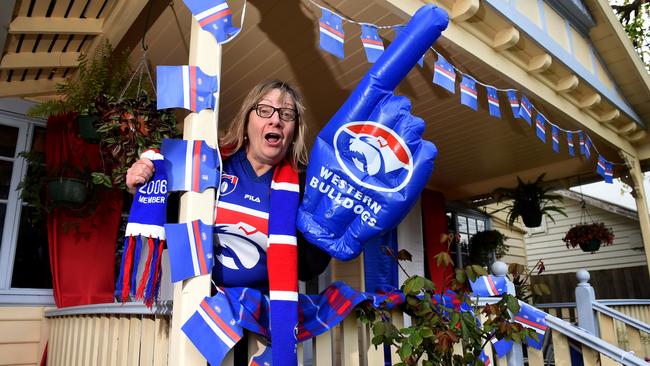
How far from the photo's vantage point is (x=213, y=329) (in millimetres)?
1324

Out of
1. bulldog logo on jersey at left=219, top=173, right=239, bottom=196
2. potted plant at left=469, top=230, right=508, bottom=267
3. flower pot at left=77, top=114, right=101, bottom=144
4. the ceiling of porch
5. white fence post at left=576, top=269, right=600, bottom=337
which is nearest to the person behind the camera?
bulldog logo on jersey at left=219, top=173, right=239, bottom=196

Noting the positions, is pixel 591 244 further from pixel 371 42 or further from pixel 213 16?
pixel 213 16

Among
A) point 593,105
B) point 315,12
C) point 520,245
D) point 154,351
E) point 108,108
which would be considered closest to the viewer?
point 154,351

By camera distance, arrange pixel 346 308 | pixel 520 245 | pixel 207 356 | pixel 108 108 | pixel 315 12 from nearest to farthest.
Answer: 1. pixel 207 356
2. pixel 346 308
3. pixel 108 108
4. pixel 315 12
5. pixel 520 245

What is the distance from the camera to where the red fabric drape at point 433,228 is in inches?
221

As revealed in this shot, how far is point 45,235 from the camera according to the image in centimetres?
333

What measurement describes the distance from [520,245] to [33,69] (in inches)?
313

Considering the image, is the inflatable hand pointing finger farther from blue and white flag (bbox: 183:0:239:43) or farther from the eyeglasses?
blue and white flag (bbox: 183:0:239:43)

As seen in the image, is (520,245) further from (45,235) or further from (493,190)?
(45,235)

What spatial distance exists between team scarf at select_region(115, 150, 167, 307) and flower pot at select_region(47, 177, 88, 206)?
1.70 m

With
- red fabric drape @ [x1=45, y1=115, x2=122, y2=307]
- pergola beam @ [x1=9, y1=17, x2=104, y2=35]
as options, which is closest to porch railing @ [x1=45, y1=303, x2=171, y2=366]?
red fabric drape @ [x1=45, y1=115, x2=122, y2=307]

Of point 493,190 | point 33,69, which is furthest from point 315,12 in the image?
point 493,190

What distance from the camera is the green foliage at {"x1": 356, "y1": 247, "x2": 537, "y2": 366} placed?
1.64 m

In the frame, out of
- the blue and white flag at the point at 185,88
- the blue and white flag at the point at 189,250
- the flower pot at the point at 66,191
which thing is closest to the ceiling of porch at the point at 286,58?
the flower pot at the point at 66,191
